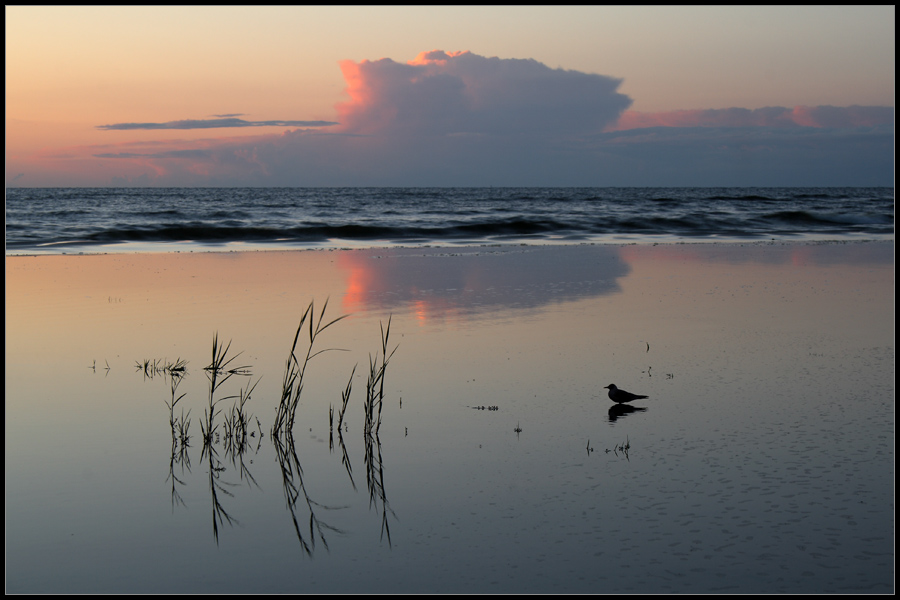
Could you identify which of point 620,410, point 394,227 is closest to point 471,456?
point 620,410

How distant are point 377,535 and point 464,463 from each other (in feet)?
3.43

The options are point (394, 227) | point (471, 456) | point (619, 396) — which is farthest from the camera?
point (394, 227)

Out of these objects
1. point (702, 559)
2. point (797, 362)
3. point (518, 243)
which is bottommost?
point (702, 559)

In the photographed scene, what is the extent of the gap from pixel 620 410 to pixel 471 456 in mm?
1469

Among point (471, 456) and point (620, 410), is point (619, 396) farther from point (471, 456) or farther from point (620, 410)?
point (471, 456)

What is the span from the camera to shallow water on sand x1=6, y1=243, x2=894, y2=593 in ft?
12.0

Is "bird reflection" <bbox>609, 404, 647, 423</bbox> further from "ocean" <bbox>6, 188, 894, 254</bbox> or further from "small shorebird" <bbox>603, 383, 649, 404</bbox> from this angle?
"ocean" <bbox>6, 188, 894, 254</bbox>

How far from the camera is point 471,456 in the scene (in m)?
5.00

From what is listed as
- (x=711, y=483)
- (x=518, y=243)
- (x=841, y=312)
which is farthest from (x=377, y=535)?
(x=518, y=243)

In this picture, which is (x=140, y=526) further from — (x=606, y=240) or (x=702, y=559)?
(x=606, y=240)

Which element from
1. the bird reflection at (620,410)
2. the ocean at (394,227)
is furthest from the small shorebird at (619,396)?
the ocean at (394,227)

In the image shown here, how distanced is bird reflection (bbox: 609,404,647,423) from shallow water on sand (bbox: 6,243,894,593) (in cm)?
4

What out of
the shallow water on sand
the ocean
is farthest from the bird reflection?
the ocean

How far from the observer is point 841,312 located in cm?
1013
